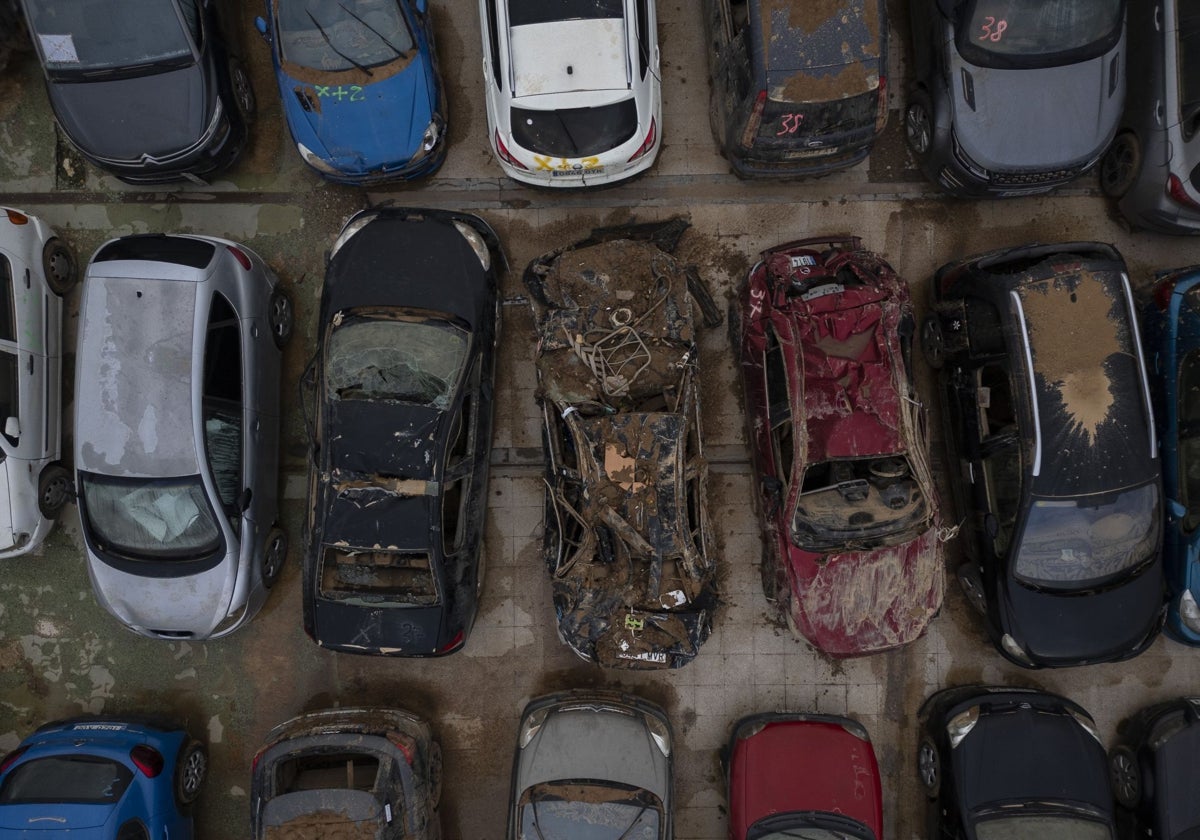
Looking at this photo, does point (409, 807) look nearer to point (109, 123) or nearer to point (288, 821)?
point (288, 821)

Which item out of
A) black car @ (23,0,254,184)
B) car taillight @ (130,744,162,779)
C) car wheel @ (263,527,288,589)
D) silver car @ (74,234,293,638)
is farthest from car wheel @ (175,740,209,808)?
black car @ (23,0,254,184)

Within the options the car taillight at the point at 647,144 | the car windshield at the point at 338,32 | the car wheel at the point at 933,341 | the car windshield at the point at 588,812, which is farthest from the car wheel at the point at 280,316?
the car wheel at the point at 933,341

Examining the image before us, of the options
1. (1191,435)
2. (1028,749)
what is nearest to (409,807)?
(1028,749)

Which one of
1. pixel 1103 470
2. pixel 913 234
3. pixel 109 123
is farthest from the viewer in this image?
pixel 913 234

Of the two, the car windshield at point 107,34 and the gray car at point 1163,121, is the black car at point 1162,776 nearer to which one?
the gray car at point 1163,121

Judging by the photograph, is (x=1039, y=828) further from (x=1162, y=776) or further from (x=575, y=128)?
(x=575, y=128)
